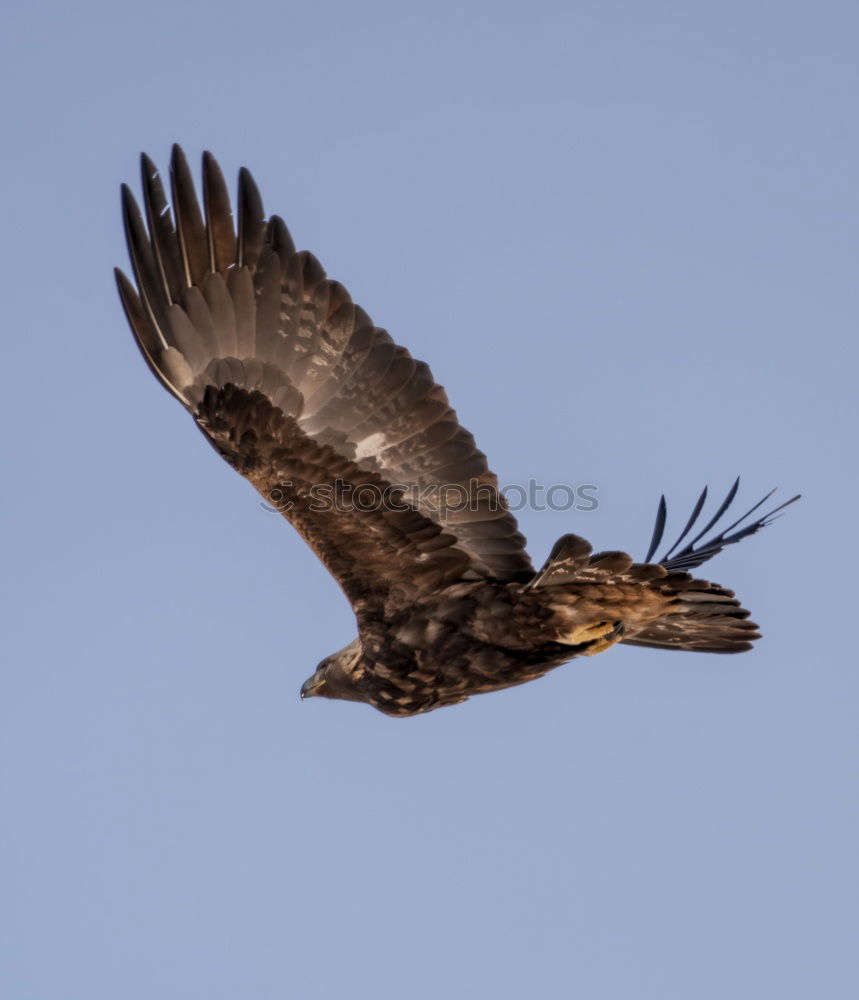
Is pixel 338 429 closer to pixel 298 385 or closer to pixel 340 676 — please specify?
pixel 298 385

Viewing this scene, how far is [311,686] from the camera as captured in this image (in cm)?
1252

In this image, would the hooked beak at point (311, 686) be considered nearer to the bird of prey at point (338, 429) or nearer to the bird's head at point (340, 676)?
the bird's head at point (340, 676)

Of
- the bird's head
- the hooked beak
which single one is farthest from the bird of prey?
the hooked beak

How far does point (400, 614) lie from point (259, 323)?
1.96m

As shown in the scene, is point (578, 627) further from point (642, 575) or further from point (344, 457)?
point (344, 457)

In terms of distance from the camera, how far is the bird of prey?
1130 cm

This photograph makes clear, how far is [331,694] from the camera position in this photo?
40.6 feet

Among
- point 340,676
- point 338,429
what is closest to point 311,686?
point 340,676

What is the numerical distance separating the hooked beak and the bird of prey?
3.59 feet

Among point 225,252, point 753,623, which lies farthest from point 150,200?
point 753,623

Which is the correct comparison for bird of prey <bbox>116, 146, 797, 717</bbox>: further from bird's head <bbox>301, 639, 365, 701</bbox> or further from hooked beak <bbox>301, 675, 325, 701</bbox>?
hooked beak <bbox>301, 675, 325, 701</bbox>

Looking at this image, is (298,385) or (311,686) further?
(311,686)

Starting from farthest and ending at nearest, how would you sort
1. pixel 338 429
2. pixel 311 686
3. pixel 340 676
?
pixel 311 686
pixel 340 676
pixel 338 429

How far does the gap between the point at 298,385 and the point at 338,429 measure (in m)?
0.36
